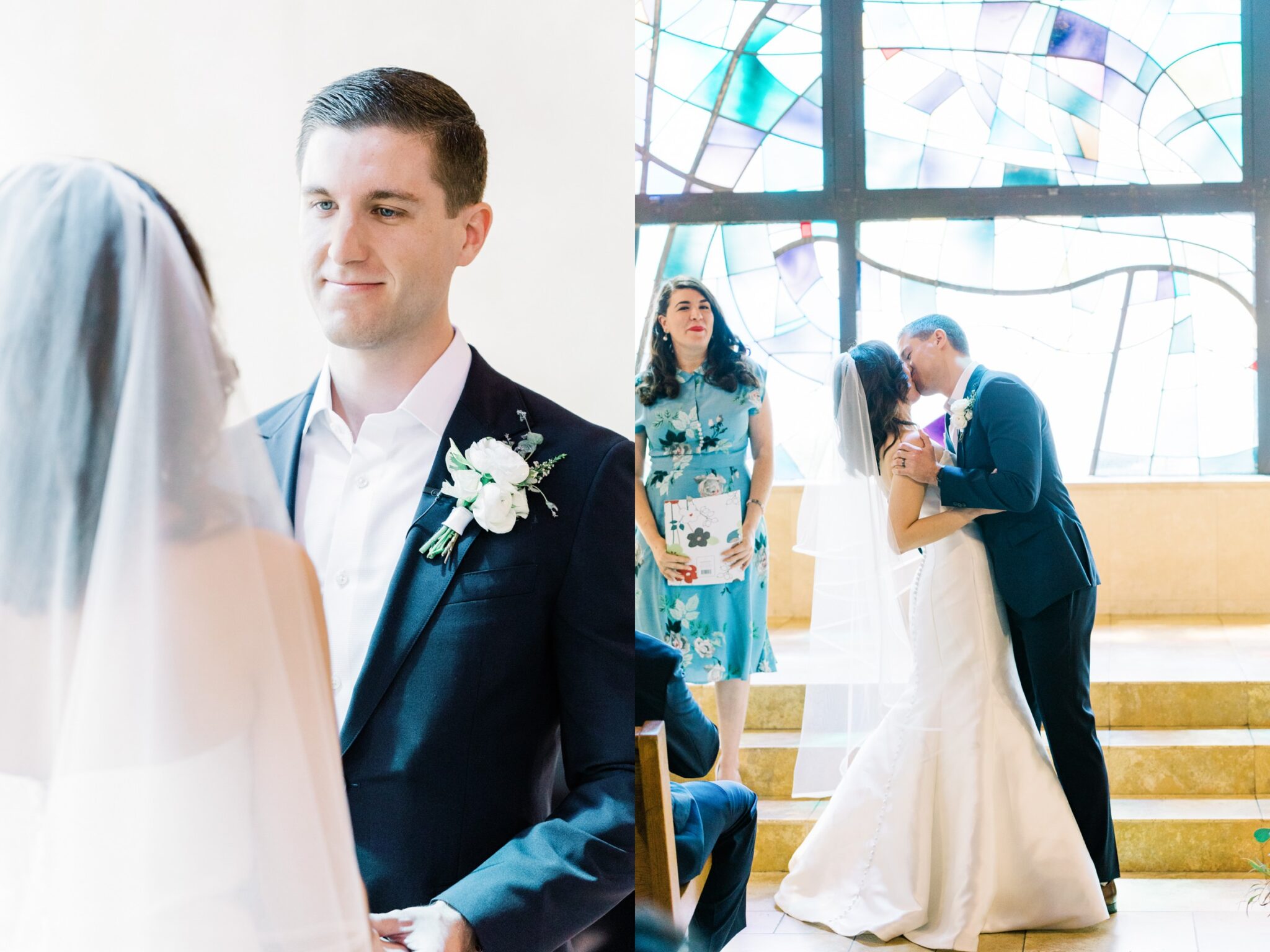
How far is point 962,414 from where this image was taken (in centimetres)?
210

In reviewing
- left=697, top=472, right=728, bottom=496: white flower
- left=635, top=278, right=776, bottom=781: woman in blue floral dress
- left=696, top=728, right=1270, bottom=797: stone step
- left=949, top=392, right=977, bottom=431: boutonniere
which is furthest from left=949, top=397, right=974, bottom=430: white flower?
left=696, top=728, right=1270, bottom=797: stone step

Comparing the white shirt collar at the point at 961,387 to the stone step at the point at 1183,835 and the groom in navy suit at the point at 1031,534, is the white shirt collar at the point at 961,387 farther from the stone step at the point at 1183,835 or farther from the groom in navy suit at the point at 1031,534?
the stone step at the point at 1183,835

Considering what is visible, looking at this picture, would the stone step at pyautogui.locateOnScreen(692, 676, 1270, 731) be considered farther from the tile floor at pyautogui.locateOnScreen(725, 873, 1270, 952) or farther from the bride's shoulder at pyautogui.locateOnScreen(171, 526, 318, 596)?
the bride's shoulder at pyautogui.locateOnScreen(171, 526, 318, 596)

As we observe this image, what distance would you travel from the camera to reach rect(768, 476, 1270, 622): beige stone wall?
7.15ft

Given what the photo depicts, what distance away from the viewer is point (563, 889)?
4.90ft

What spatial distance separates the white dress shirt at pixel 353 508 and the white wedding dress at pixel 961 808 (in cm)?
116

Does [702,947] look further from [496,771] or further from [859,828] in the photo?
[496,771]

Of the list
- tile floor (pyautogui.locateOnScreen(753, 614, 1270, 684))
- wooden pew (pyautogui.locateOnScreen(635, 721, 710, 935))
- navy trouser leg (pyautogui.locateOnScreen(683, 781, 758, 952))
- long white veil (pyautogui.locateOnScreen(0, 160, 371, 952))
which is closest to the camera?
long white veil (pyautogui.locateOnScreen(0, 160, 371, 952))

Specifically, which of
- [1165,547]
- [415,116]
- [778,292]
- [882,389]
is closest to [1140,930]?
[1165,547]

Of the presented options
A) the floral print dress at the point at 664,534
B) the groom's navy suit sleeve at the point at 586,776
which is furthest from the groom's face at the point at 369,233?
the floral print dress at the point at 664,534

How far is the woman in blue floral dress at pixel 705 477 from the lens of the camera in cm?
215

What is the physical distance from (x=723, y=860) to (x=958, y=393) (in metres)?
1.05

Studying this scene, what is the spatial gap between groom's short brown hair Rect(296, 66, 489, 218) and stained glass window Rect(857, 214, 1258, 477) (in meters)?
1.05

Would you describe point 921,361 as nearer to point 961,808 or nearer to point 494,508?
point 961,808
